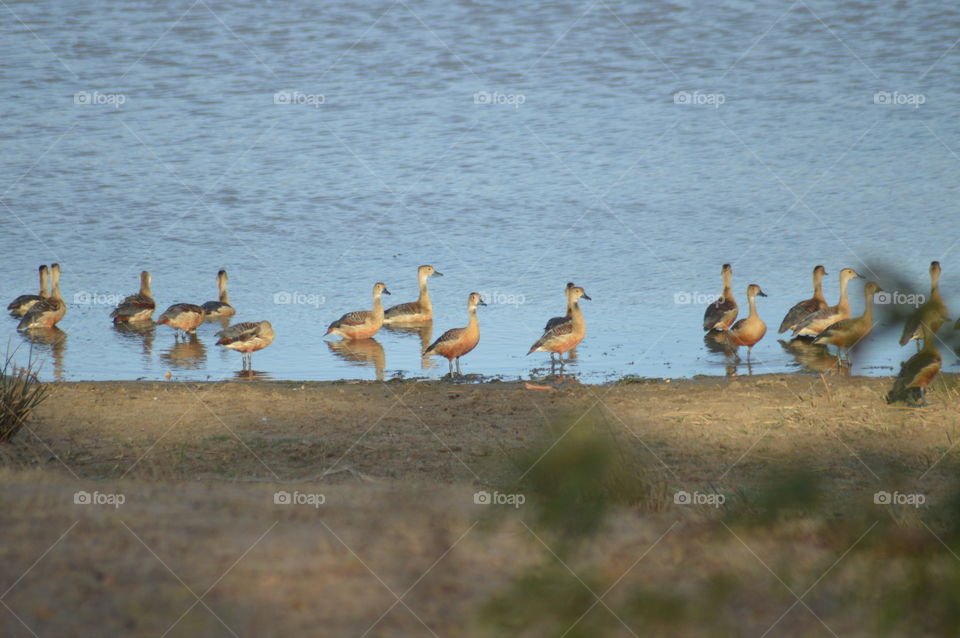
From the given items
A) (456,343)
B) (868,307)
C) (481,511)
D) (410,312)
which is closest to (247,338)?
(456,343)

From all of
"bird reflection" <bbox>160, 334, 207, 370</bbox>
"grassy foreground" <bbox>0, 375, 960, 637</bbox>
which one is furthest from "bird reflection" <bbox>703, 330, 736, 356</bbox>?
"bird reflection" <bbox>160, 334, 207, 370</bbox>

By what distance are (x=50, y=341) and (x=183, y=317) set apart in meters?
1.68

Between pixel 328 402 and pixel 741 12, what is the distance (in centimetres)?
2747

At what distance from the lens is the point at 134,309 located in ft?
54.9

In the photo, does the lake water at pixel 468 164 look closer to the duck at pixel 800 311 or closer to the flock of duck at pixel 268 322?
the flock of duck at pixel 268 322

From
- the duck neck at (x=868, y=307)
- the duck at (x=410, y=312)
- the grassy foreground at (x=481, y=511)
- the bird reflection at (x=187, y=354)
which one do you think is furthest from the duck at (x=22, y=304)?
the duck neck at (x=868, y=307)

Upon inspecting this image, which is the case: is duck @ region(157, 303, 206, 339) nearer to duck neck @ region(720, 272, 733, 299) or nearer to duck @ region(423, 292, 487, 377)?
duck @ region(423, 292, 487, 377)

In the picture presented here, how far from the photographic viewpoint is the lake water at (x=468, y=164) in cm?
1681

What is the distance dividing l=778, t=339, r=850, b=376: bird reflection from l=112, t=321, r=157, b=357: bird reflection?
790 centimetres

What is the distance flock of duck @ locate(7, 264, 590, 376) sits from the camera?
13.9 m

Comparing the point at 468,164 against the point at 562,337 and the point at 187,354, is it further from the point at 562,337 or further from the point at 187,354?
the point at 562,337

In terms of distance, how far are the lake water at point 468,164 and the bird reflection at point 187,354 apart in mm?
75

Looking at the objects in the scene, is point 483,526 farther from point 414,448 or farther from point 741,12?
point 741,12

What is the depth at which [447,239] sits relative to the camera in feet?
67.9
